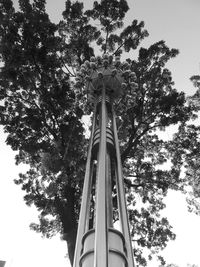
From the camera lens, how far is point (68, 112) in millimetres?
8508

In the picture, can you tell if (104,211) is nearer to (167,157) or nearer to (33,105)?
(33,105)

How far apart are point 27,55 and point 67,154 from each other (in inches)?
134

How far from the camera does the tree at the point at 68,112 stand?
24.4ft

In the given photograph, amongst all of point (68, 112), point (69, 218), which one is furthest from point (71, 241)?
point (68, 112)

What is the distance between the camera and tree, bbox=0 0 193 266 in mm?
7434

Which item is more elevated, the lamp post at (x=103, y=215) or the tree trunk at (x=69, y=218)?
the tree trunk at (x=69, y=218)

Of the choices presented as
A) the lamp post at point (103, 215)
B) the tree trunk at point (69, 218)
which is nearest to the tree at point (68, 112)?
the tree trunk at point (69, 218)

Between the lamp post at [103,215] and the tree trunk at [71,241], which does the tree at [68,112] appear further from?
the lamp post at [103,215]

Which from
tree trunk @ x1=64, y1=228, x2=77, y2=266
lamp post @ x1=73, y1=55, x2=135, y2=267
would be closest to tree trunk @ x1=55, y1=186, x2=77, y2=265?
tree trunk @ x1=64, y1=228, x2=77, y2=266

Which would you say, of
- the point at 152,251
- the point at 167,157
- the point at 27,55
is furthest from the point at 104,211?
the point at 167,157

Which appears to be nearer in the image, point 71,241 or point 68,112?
point 71,241

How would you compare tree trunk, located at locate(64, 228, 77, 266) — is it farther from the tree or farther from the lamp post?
the lamp post

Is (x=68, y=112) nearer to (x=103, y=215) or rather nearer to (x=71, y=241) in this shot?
(x=71, y=241)

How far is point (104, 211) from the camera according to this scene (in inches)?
51.7
